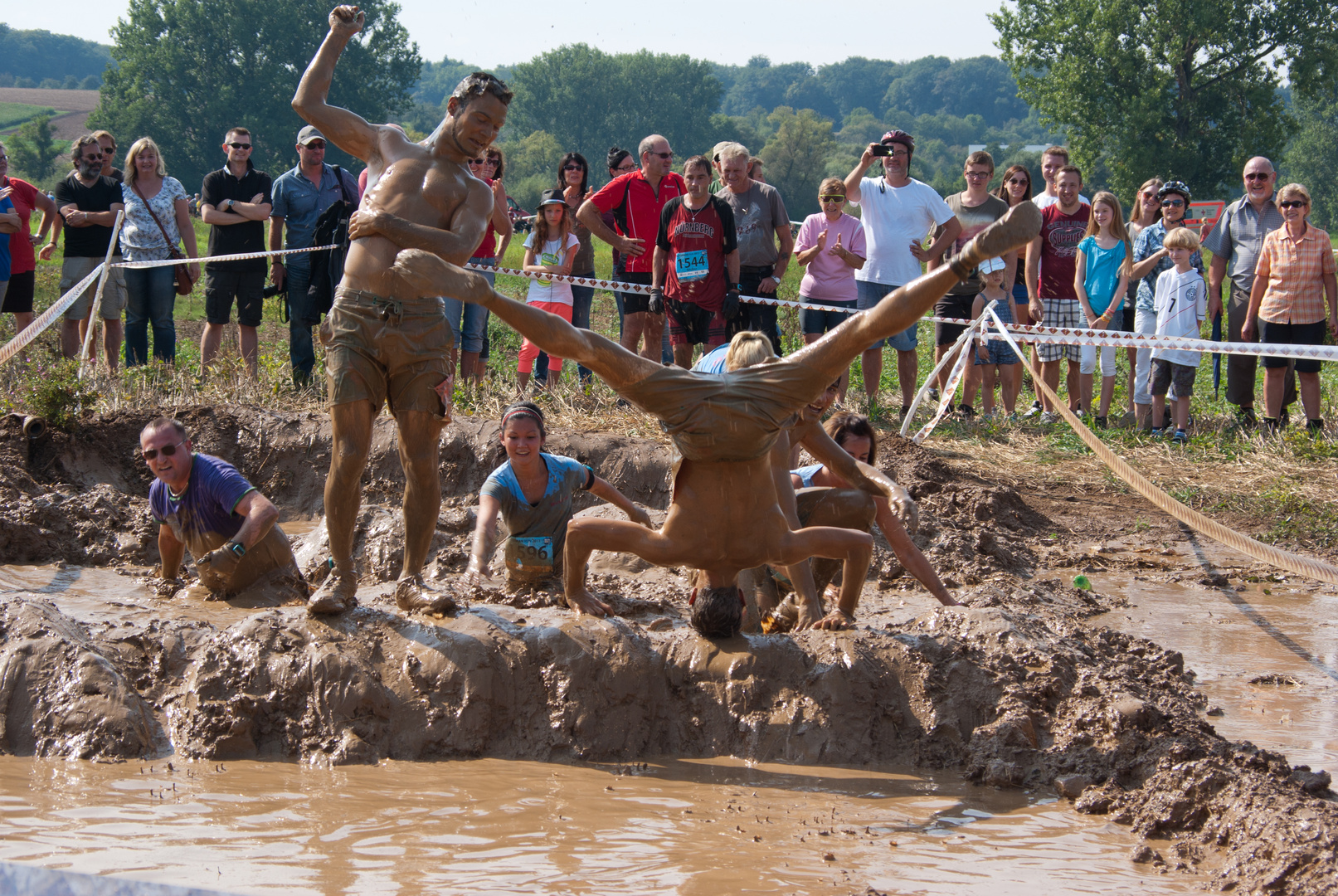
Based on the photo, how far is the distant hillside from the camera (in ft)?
407

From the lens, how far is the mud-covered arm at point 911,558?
→ 559 cm

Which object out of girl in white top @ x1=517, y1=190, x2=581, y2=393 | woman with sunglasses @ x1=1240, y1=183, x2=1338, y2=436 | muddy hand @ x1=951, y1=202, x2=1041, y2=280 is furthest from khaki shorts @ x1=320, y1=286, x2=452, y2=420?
woman with sunglasses @ x1=1240, y1=183, x2=1338, y2=436

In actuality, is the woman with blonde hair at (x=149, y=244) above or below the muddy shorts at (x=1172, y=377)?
above

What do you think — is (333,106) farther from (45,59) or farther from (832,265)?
(45,59)

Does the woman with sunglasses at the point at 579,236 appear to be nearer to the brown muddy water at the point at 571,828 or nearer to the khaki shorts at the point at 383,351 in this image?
the khaki shorts at the point at 383,351

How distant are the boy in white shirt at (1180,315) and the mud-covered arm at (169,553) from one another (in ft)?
23.6

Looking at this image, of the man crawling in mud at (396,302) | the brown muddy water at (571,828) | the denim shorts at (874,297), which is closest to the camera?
the brown muddy water at (571,828)

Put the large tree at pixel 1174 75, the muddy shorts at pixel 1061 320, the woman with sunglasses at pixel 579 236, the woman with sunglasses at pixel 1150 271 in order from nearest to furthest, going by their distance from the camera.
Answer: the woman with sunglasses at pixel 1150 271, the woman with sunglasses at pixel 579 236, the muddy shorts at pixel 1061 320, the large tree at pixel 1174 75

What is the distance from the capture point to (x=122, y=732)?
14.1ft

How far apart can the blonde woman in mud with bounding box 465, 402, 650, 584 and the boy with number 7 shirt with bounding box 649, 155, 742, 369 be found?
104 inches

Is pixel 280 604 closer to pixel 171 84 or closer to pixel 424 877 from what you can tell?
pixel 424 877

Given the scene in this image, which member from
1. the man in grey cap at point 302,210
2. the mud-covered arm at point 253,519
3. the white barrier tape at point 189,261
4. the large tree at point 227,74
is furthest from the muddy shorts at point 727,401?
the large tree at point 227,74

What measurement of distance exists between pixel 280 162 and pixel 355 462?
5819 centimetres

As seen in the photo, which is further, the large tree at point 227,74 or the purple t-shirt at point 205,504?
the large tree at point 227,74
